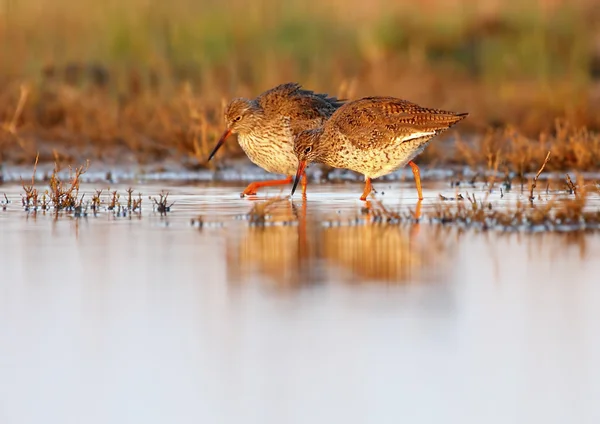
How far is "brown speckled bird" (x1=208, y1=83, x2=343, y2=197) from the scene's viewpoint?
1359cm

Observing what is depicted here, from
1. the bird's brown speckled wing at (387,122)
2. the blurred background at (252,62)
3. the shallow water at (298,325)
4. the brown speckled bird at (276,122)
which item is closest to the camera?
the shallow water at (298,325)

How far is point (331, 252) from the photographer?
9.02 metres

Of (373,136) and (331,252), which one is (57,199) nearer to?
(373,136)

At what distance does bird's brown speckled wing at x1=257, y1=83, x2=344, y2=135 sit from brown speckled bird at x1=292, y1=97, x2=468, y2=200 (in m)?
0.73

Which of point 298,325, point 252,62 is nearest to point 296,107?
point 252,62

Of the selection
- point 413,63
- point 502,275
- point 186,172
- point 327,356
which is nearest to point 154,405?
point 327,356

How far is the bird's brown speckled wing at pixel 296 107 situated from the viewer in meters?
13.7

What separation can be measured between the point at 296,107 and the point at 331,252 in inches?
196

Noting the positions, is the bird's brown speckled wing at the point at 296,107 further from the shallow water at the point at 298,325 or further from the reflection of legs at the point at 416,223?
the shallow water at the point at 298,325

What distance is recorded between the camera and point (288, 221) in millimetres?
10922

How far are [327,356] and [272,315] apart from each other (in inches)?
36.4

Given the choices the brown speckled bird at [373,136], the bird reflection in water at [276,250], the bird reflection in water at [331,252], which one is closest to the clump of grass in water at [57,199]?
the bird reflection in water at [276,250]

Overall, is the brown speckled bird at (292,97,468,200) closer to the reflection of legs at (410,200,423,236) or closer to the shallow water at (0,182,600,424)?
Result: the reflection of legs at (410,200,423,236)

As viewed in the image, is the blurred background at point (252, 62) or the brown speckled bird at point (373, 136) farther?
the blurred background at point (252, 62)
